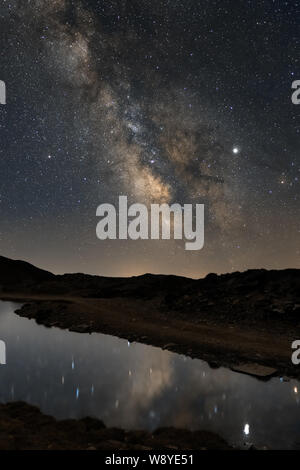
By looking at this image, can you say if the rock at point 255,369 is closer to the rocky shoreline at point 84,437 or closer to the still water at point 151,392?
the still water at point 151,392

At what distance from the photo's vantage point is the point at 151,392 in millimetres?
5520

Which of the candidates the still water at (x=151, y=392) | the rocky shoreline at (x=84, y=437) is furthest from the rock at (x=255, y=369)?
the rocky shoreline at (x=84, y=437)

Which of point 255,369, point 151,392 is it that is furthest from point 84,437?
point 255,369

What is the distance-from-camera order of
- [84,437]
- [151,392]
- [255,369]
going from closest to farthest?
[84,437]
[151,392]
[255,369]

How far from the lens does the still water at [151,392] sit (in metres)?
4.25

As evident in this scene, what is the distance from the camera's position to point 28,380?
5883 millimetres

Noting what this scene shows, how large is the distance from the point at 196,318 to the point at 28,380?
8.67 metres

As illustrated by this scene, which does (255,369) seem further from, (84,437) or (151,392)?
(84,437)

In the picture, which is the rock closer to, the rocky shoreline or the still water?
the still water

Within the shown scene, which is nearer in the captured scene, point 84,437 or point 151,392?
point 84,437
